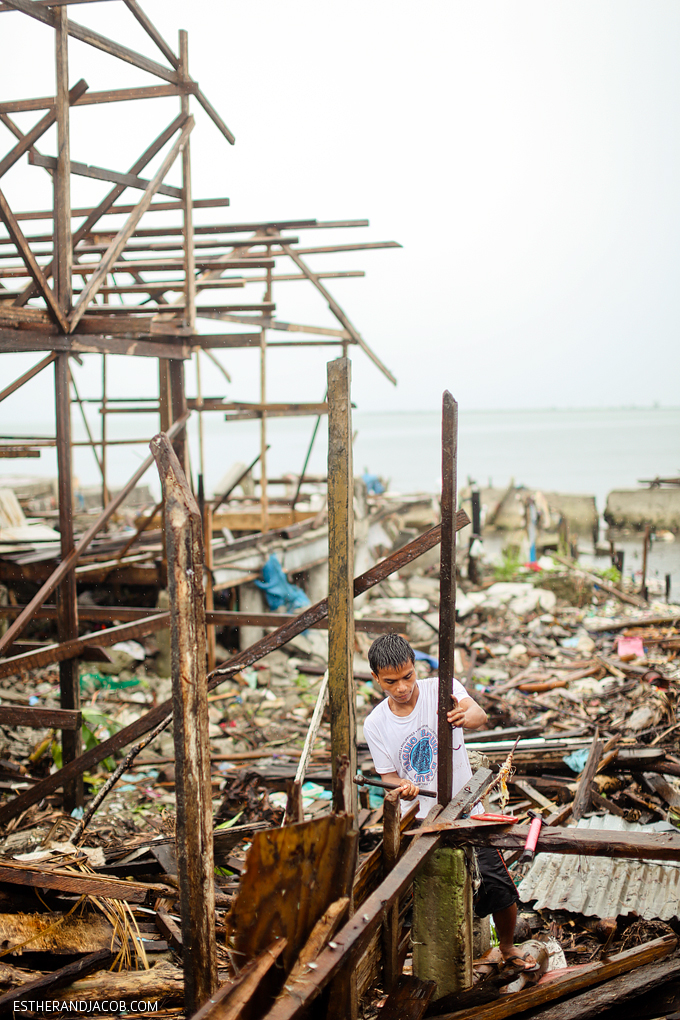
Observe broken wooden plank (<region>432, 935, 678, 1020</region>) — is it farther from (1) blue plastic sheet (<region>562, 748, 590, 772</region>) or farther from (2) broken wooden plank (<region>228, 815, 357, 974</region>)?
(1) blue plastic sheet (<region>562, 748, 590, 772</region>)

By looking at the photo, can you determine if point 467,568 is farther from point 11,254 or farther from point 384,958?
point 384,958

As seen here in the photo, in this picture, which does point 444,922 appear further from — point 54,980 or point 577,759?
point 577,759

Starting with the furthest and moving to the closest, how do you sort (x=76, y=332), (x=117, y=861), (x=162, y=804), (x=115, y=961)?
1. (x=162, y=804)
2. (x=76, y=332)
3. (x=117, y=861)
4. (x=115, y=961)

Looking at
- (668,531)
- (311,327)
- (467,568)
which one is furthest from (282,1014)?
(668,531)

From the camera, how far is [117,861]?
15.8ft

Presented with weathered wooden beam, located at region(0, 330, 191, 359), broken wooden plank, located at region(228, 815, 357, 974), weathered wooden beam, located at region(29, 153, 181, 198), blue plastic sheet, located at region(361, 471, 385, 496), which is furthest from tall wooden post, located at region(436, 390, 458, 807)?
blue plastic sheet, located at region(361, 471, 385, 496)

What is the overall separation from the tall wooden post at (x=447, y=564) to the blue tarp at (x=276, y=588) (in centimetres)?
792

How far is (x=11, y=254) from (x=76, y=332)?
12.6ft

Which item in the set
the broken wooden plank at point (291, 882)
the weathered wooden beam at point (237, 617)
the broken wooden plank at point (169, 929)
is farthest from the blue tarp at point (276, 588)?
the broken wooden plank at point (291, 882)

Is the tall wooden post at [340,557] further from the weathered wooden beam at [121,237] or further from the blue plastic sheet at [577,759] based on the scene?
the blue plastic sheet at [577,759]

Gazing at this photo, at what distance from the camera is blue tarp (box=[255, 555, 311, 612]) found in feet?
35.3

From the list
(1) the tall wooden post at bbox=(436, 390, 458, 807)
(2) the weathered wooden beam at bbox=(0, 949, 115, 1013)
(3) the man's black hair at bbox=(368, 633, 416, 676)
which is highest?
(1) the tall wooden post at bbox=(436, 390, 458, 807)

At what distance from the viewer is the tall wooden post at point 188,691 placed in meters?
2.11

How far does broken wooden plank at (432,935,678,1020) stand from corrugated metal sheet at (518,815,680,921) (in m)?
1.36
